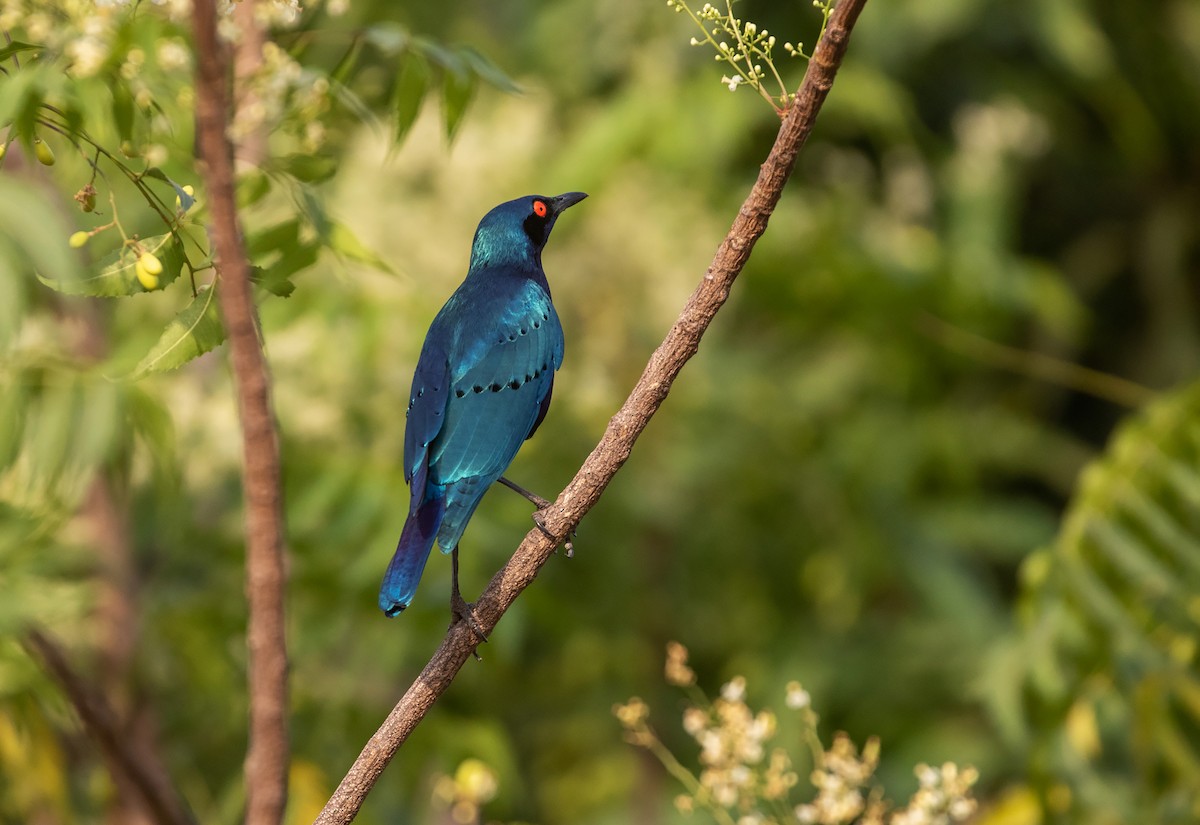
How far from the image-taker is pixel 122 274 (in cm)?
222

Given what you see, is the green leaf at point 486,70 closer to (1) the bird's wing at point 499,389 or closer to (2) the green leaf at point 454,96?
(2) the green leaf at point 454,96

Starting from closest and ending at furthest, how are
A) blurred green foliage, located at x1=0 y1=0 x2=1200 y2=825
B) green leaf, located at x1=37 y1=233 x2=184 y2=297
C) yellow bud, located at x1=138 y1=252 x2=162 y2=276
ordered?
1. yellow bud, located at x1=138 y1=252 x2=162 y2=276
2. green leaf, located at x1=37 y1=233 x2=184 y2=297
3. blurred green foliage, located at x1=0 y1=0 x2=1200 y2=825

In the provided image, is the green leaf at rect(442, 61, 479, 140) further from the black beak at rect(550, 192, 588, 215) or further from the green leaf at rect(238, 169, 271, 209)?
the green leaf at rect(238, 169, 271, 209)

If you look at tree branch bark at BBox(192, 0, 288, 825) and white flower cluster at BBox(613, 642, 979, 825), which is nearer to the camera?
tree branch bark at BBox(192, 0, 288, 825)

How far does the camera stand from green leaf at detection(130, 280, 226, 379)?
2113 mm

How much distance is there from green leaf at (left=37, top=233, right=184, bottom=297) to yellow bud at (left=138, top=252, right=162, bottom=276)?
67 millimetres

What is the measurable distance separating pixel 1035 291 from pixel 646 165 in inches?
96.2

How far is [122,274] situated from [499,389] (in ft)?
2.49

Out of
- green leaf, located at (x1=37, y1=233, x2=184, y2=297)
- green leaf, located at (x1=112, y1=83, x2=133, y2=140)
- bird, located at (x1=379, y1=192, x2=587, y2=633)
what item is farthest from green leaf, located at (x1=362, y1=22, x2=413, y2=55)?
green leaf, located at (x1=37, y1=233, x2=184, y2=297)

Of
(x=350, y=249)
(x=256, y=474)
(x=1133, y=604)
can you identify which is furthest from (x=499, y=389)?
(x=1133, y=604)

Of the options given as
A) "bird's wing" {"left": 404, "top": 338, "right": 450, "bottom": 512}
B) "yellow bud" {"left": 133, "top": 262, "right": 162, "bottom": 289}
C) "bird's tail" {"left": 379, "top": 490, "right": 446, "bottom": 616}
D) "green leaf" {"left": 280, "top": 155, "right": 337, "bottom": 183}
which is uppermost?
"yellow bud" {"left": 133, "top": 262, "right": 162, "bottom": 289}

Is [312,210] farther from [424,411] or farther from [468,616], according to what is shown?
[468,616]

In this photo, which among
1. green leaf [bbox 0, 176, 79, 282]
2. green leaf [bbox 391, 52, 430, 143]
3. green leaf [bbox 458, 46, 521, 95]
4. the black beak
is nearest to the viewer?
green leaf [bbox 0, 176, 79, 282]

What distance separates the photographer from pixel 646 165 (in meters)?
7.39
